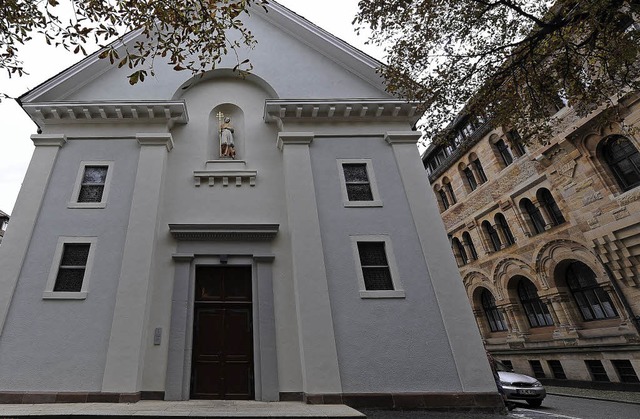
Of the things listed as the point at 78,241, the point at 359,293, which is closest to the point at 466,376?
the point at 359,293

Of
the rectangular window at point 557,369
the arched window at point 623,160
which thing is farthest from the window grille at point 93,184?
the rectangular window at point 557,369

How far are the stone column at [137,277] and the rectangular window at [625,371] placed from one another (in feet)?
59.6

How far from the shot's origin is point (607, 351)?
14648mm

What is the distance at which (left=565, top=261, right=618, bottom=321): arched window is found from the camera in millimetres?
15492

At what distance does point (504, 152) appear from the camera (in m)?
20.7

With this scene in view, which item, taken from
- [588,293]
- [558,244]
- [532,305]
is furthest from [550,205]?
[532,305]

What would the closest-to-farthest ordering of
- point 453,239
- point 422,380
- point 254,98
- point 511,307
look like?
point 422,380 → point 254,98 → point 511,307 → point 453,239

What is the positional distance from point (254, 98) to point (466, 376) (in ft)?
36.7

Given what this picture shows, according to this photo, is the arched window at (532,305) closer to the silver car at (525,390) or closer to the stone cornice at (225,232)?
the silver car at (525,390)

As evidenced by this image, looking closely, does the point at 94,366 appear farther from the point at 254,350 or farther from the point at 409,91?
the point at 409,91

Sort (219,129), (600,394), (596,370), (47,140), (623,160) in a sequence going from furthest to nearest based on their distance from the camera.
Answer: (596,370) < (623,160) < (600,394) < (219,129) < (47,140)

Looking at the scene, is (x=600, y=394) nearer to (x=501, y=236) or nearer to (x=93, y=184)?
(x=501, y=236)

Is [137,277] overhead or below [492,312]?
overhead

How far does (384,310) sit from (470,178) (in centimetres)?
1770
